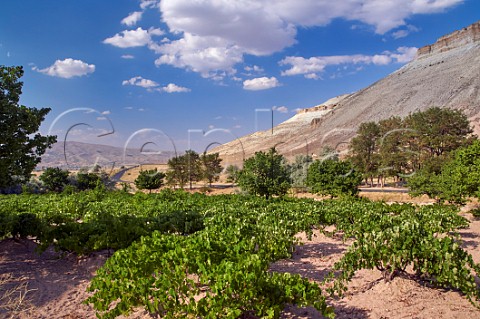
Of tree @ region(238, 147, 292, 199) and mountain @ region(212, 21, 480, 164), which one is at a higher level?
mountain @ region(212, 21, 480, 164)

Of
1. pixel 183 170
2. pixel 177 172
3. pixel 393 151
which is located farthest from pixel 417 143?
pixel 177 172

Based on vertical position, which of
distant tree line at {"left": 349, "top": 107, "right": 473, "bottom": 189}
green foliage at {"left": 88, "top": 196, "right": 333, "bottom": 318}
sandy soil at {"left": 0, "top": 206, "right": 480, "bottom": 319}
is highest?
distant tree line at {"left": 349, "top": 107, "right": 473, "bottom": 189}

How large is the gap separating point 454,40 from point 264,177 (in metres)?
168

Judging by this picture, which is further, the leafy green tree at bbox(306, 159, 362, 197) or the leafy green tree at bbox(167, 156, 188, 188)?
the leafy green tree at bbox(167, 156, 188, 188)

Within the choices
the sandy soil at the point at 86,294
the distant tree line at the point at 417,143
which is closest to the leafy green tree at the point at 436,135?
the distant tree line at the point at 417,143

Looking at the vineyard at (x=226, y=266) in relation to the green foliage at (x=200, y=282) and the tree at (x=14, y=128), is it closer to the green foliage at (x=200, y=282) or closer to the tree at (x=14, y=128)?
the green foliage at (x=200, y=282)

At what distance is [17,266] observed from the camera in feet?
26.9

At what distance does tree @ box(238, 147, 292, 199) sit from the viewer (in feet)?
83.2

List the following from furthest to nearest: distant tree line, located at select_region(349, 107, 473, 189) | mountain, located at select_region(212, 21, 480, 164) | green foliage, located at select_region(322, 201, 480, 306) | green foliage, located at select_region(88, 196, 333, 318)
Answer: mountain, located at select_region(212, 21, 480, 164)
distant tree line, located at select_region(349, 107, 473, 189)
green foliage, located at select_region(322, 201, 480, 306)
green foliage, located at select_region(88, 196, 333, 318)

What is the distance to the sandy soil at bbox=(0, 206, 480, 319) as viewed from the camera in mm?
5750

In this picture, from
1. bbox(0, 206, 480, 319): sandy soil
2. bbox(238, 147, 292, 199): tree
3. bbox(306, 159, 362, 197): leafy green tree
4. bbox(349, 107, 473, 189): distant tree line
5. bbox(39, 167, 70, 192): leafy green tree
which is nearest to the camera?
bbox(0, 206, 480, 319): sandy soil

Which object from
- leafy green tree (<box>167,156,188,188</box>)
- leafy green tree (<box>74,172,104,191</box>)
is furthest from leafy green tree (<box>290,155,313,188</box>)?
leafy green tree (<box>74,172,104,191</box>)

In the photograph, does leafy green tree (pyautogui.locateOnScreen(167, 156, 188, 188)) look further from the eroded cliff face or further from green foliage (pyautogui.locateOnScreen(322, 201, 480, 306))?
the eroded cliff face

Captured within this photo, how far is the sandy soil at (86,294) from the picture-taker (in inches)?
226
